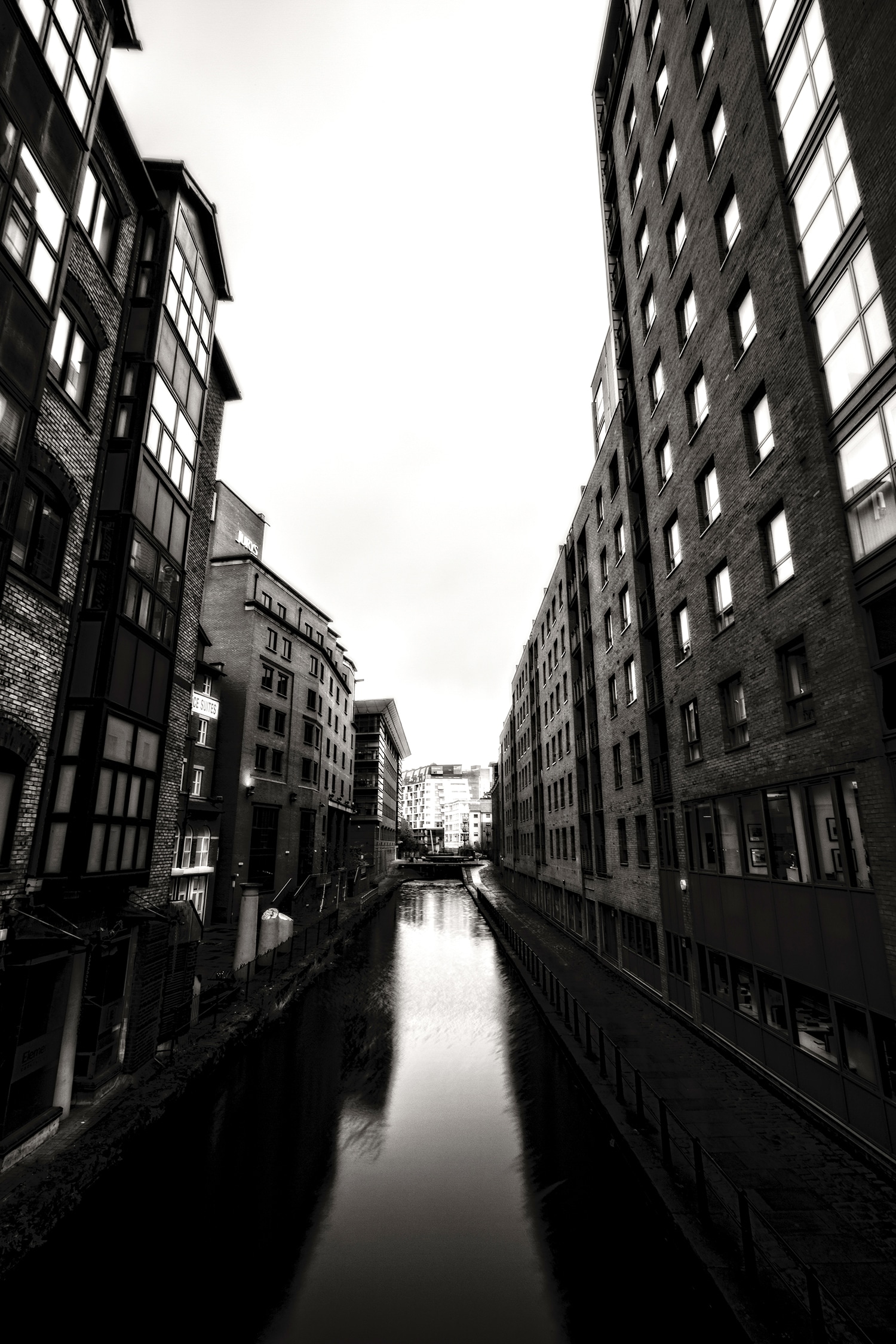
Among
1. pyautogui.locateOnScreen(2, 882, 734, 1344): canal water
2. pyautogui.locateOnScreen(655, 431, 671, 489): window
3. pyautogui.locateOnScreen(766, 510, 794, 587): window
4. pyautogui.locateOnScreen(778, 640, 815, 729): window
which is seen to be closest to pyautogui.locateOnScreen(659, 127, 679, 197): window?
pyautogui.locateOnScreen(655, 431, 671, 489): window

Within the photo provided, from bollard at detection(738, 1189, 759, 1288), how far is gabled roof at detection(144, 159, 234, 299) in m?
20.2

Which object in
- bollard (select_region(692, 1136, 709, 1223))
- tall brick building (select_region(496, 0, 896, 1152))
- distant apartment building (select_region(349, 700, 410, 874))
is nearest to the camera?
bollard (select_region(692, 1136, 709, 1223))

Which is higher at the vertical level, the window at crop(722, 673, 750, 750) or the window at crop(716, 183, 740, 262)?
the window at crop(716, 183, 740, 262)

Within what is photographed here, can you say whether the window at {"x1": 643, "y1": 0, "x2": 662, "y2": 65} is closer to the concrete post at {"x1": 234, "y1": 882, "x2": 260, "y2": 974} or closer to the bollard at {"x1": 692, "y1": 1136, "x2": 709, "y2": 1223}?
the bollard at {"x1": 692, "y1": 1136, "x2": 709, "y2": 1223}

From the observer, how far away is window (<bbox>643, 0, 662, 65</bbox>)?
20.3m

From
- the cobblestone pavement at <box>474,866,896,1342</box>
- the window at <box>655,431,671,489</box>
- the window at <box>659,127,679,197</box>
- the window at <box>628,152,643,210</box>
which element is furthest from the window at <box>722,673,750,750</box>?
the window at <box>628,152,643,210</box>

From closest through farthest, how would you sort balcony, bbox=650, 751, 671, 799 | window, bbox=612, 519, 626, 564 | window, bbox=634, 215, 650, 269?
balcony, bbox=650, 751, 671, 799 < window, bbox=634, 215, 650, 269 < window, bbox=612, 519, 626, 564

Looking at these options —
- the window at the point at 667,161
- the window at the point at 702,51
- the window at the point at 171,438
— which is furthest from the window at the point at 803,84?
the window at the point at 171,438

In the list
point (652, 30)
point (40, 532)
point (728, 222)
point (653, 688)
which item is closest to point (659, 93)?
point (652, 30)

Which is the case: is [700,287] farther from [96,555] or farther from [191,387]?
[96,555]

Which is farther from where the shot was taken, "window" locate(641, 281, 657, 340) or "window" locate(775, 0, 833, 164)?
"window" locate(641, 281, 657, 340)

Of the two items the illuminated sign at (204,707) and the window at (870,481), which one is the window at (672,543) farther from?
the illuminated sign at (204,707)

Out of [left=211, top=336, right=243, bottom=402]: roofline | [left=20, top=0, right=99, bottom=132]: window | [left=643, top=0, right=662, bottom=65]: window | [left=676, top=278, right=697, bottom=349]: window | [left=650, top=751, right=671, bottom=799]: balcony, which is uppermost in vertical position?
[left=643, top=0, right=662, bottom=65]: window

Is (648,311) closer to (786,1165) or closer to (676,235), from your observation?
(676,235)
